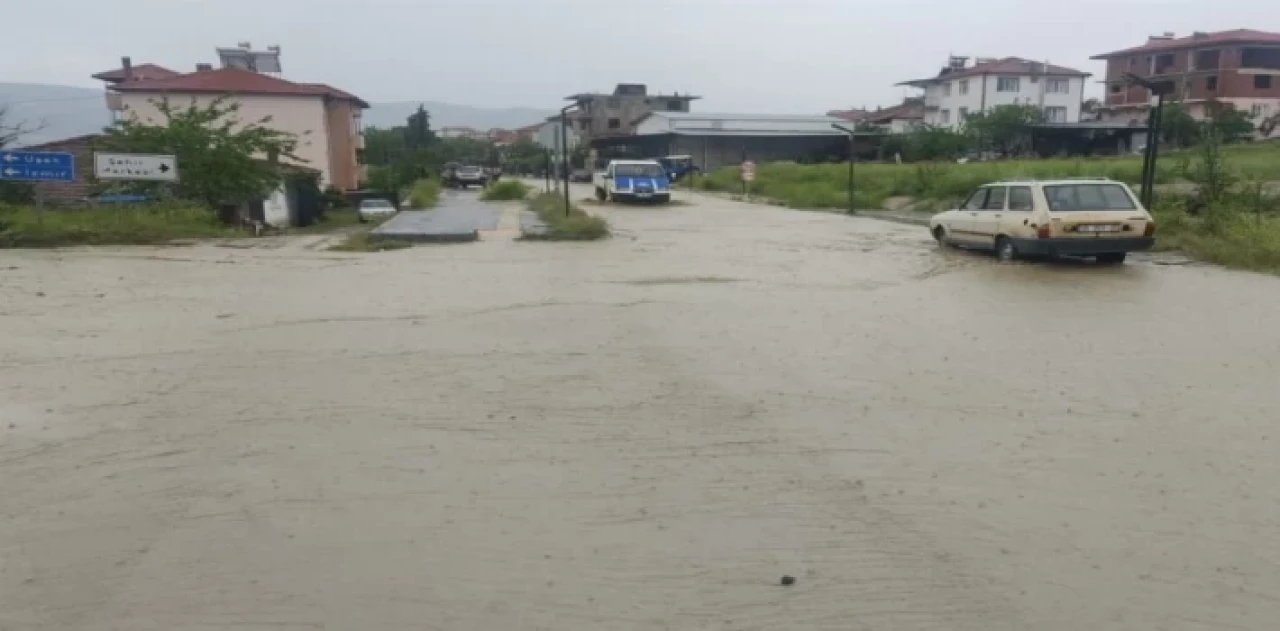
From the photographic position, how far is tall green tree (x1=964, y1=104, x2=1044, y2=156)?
180ft

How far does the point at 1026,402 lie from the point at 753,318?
4.08 m

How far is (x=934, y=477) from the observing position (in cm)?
550

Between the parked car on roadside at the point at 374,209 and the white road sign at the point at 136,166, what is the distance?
43.7 feet

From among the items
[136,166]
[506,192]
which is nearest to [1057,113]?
[506,192]

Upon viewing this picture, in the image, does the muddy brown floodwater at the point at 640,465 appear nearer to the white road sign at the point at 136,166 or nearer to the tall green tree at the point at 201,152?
the white road sign at the point at 136,166

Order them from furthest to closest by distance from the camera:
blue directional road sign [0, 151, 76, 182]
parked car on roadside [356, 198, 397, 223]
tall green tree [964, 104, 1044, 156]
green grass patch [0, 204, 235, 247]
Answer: tall green tree [964, 104, 1044, 156] → parked car on roadside [356, 198, 397, 223] → green grass patch [0, 204, 235, 247] → blue directional road sign [0, 151, 76, 182]

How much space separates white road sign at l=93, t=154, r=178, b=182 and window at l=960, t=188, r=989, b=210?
1621 cm

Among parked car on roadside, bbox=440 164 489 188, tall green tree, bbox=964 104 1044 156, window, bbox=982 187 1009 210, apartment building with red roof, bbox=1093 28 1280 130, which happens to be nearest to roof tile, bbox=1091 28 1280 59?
apartment building with red roof, bbox=1093 28 1280 130

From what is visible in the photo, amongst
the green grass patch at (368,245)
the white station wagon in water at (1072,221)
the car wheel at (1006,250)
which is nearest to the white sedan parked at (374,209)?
the green grass patch at (368,245)

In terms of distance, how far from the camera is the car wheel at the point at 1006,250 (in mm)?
15477

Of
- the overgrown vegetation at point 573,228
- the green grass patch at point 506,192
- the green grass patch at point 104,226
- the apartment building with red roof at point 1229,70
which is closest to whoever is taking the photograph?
the green grass patch at point 104,226

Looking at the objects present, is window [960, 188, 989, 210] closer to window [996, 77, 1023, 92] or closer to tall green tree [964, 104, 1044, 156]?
tall green tree [964, 104, 1044, 156]

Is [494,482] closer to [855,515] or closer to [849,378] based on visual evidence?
[855,515]

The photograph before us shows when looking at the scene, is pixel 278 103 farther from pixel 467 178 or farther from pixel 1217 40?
pixel 1217 40
